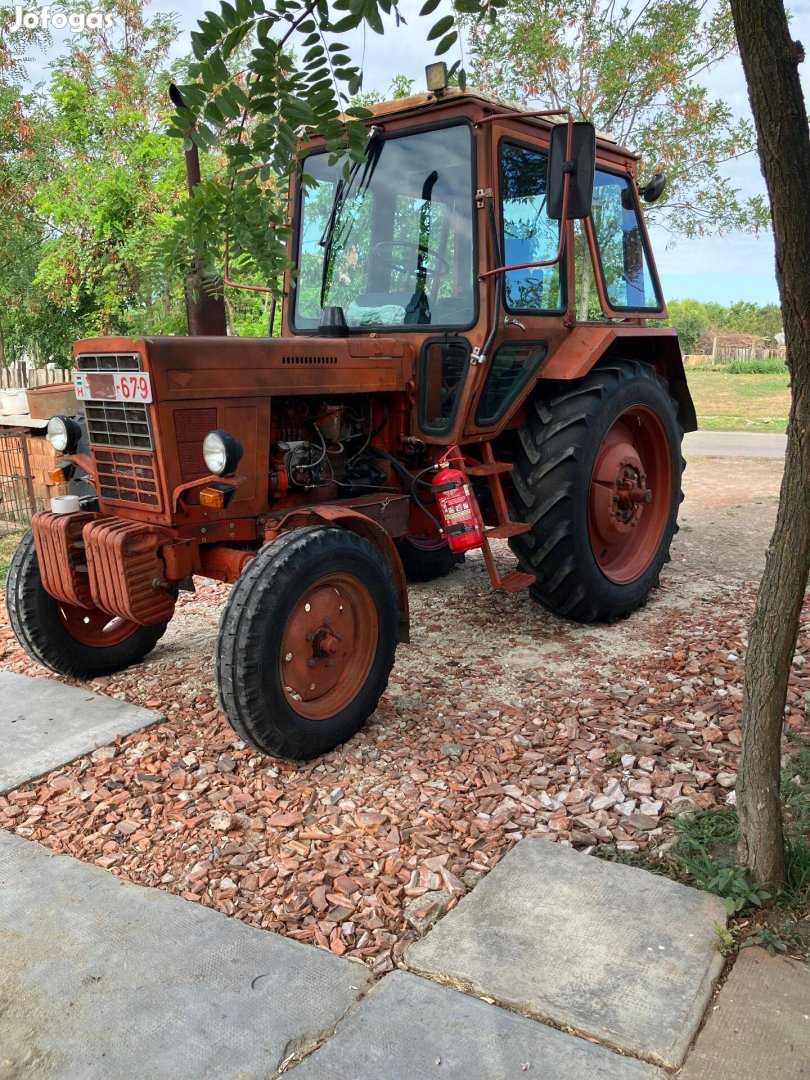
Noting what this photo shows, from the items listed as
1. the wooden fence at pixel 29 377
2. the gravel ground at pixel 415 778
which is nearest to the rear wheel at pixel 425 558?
the gravel ground at pixel 415 778

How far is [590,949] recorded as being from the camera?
2.31 meters

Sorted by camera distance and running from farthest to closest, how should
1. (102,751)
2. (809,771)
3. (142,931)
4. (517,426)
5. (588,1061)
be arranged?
1. (517,426)
2. (102,751)
3. (809,771)
4. (142,931)
5. (588,1061)

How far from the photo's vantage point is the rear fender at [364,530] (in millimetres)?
3711

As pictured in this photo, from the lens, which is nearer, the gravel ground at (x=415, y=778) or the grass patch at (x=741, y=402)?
the gravel ground at (x=415, y=778)

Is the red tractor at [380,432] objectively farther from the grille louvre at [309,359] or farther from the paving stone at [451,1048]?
the paving stone at [451,1048]

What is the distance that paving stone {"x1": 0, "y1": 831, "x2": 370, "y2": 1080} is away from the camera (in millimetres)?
2027

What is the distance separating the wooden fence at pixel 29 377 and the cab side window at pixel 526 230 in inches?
256

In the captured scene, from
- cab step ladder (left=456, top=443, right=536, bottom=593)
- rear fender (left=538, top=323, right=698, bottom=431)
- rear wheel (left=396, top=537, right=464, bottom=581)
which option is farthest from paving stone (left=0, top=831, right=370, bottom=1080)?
rear wheel (left=396, top=537, right=464, bottom=581)

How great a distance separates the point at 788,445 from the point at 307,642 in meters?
1.92

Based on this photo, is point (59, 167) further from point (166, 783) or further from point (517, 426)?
point (166, 783)

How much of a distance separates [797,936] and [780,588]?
36.3 inches

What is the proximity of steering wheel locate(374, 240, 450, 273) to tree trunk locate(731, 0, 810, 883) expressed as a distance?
7.57 feet

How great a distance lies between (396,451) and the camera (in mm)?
4609

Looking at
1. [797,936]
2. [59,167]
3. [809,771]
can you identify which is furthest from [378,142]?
[59,167]
